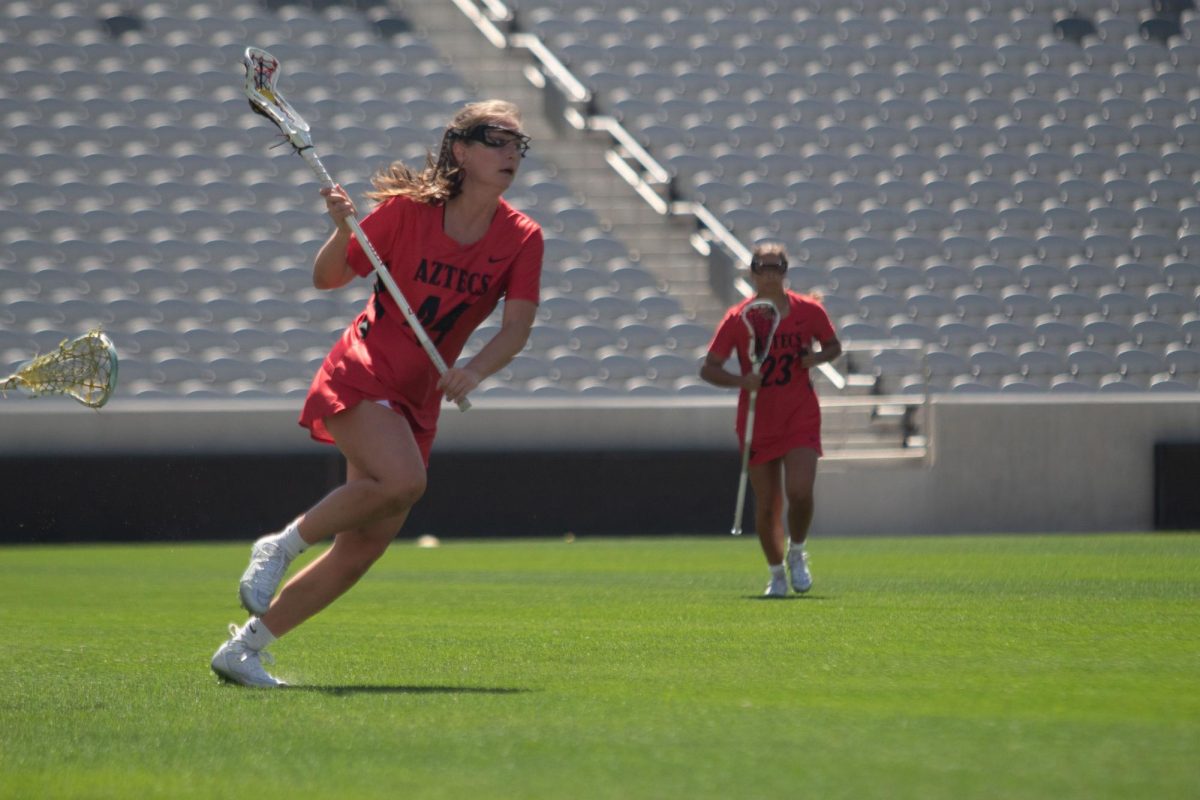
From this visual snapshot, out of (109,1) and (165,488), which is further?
(109,1)

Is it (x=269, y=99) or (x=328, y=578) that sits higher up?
(x=269, y=99)

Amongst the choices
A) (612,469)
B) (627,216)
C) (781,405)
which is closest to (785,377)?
(781,405)

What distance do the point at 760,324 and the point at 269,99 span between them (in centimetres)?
463

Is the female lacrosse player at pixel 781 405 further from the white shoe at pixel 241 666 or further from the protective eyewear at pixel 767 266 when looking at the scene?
the white shoe at pixel 241 666

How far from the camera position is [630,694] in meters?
A: 5.48

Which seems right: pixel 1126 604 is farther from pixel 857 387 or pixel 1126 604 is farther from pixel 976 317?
pixel 976 317

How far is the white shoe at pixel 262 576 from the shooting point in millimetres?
5770

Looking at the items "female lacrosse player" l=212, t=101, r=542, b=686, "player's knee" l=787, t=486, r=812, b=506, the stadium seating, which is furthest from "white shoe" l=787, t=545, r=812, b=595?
the stadium seating

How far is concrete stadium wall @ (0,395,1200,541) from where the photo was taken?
1733cm

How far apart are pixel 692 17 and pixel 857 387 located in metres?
6.66

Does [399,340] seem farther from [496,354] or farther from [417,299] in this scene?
[496,354]

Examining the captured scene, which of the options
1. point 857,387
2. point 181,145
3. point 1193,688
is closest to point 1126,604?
point 1193,688

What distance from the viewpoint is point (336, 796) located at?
383 centimetres

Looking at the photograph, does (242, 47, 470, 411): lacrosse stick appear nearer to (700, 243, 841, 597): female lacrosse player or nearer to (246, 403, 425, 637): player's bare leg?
(246, 403, 425, 637): player's bare leg
